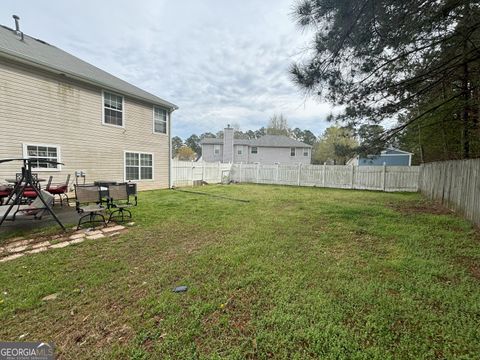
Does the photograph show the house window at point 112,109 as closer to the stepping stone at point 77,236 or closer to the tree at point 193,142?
the stepping stone at point 77,236

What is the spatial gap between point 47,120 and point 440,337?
418 inches

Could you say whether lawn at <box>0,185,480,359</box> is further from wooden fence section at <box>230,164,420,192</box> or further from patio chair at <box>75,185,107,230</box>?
wooden fence section at <box>230,164,420,192</box>

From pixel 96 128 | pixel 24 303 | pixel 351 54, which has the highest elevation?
pixel 351 54

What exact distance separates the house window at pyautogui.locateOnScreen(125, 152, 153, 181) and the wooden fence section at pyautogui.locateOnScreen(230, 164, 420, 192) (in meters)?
7.39

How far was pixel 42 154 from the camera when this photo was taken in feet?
25.1

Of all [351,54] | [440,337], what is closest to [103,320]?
[440,337]

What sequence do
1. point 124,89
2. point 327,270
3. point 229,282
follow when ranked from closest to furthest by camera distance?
point 229,282 → point 327,270 → point 124,89

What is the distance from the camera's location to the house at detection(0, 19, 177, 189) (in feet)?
22.9

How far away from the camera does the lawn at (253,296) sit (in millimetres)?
1739

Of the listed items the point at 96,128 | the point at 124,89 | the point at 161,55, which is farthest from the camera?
the point at 161,55

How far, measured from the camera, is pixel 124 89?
986 centimetres

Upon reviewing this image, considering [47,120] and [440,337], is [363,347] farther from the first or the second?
[47,120]

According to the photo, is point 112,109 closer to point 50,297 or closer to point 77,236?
point 77,236

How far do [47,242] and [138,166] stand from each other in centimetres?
730
